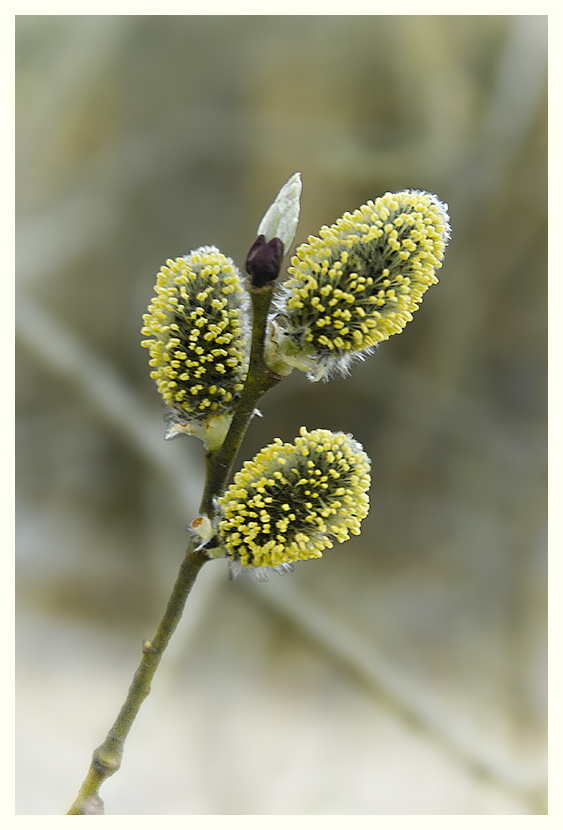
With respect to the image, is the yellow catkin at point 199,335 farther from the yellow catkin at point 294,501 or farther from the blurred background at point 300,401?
the blurred background at point 300,401

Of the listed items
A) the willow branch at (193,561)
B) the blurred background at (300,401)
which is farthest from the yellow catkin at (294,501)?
the blurred background at (300,401)

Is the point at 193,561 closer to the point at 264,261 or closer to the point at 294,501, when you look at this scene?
the point at 294,501

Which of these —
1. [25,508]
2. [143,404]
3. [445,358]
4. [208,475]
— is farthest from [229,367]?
[25,508]

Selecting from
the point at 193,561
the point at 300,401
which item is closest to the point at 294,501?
the point at 193,561

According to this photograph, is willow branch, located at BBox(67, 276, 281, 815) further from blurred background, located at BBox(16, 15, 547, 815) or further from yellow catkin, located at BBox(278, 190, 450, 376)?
blurred background, located at BBox(16, 15, 547, 815)

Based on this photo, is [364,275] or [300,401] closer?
[364,275]

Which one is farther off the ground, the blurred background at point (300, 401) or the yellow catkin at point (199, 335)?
the blurred background at point (300, 401)

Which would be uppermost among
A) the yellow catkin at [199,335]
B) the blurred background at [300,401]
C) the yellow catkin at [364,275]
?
the blurred background at [300,401]
